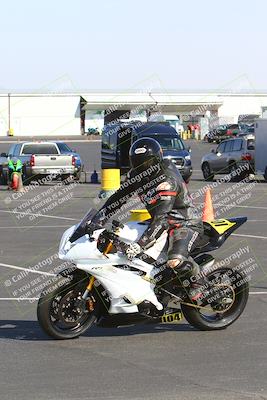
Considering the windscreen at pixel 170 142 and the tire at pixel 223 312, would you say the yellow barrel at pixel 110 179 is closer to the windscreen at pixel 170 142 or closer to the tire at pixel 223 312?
the windscreen at pixel 170 142

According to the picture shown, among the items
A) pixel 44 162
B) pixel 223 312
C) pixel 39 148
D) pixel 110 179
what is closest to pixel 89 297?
pixel 223 312

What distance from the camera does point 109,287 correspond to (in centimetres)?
854

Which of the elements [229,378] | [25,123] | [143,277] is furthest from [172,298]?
[25,123]

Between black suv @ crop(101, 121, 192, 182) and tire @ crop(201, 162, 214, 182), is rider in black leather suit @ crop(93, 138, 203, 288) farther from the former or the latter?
tire @ crop(201, 162, 214, 182)

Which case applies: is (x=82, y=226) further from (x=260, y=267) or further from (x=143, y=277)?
(x=260, y=267)

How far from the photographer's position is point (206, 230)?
912cm

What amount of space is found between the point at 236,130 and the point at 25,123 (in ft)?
85.3

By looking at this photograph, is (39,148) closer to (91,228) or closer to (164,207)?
(164,207)

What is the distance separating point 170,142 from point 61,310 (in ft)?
98.7

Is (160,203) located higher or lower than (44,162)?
higher

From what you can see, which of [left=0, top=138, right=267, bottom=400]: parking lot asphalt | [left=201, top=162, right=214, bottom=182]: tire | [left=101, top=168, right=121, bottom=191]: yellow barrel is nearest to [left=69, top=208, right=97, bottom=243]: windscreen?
[left=0, top=138, right=267, bottom=400]: parking lot asphalt

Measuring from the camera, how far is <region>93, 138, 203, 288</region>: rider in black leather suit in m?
8.65

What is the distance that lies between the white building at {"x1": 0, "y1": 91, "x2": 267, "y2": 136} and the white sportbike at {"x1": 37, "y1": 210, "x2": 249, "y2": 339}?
267ft

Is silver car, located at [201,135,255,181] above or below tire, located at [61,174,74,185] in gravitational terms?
above
